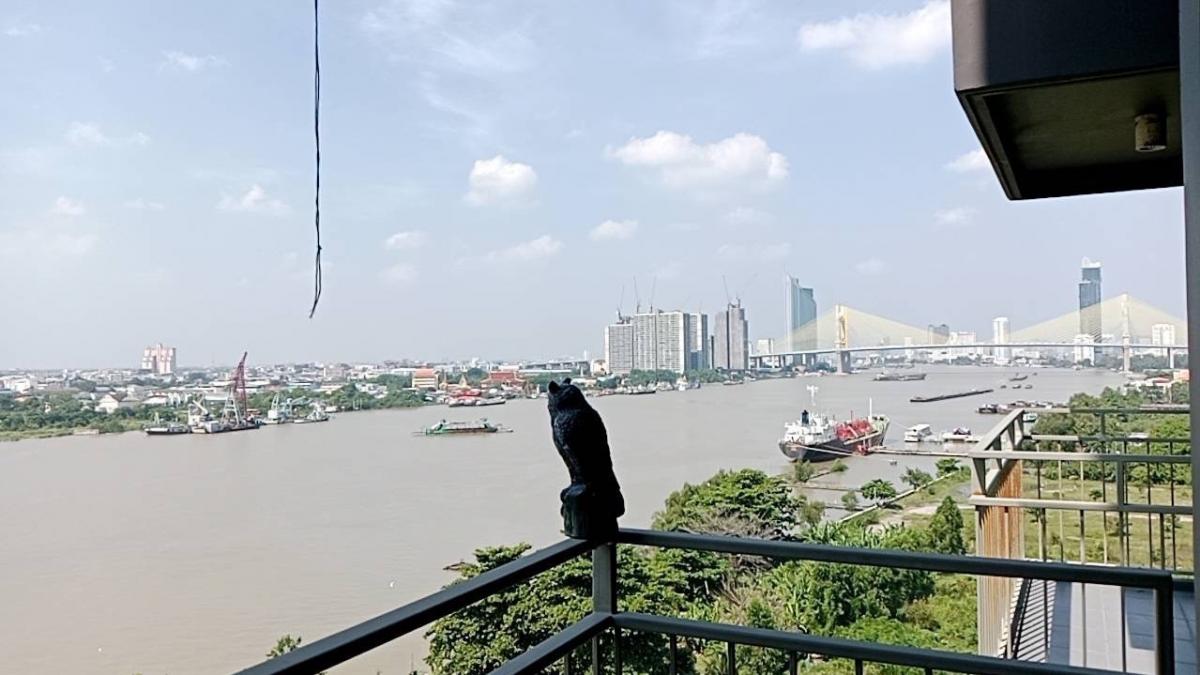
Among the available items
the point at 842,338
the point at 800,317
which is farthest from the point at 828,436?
the point at 800,317

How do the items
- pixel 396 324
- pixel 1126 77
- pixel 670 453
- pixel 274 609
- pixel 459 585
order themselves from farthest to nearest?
pixel 670 453, pixel 396 324, pixel 274 609, pixel 1126 77, pixel 459 585

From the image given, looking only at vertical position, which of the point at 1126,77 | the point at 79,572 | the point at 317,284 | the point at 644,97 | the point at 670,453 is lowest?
the point at 79,572

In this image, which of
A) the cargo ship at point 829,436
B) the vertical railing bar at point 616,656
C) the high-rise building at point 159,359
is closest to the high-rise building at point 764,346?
the cargo ship at point 829,436

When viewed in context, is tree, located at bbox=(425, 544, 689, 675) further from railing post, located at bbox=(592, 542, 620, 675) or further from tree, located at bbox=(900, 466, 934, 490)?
railing post, located at bbox=(592, 542, 620, 675)

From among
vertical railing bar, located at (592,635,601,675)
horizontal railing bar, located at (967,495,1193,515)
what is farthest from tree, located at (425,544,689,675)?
vertical railing bar, located at (592,635,601,675)

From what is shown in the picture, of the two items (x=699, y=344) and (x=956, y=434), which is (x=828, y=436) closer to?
(x=699, y=344)

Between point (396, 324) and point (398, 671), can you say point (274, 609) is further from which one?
point (396, 324)

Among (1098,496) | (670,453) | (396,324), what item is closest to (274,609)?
(396,324)
